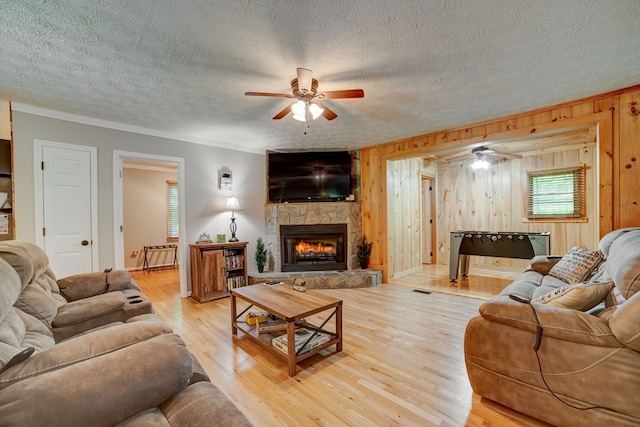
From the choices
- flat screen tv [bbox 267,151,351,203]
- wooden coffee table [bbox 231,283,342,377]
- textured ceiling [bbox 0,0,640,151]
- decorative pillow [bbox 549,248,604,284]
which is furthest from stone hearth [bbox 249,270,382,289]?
textured ceiling [bbox 0,0,640,151]

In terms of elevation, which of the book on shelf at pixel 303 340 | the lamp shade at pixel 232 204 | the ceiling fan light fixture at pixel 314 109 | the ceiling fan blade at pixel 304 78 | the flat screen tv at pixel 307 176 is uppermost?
the ceiling fan blade at pixel 304 78

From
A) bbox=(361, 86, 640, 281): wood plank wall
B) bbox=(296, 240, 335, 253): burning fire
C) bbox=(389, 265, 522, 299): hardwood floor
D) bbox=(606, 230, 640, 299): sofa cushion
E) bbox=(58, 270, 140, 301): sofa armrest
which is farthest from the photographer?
bbox=(296, 240, 335, 253): burning fire

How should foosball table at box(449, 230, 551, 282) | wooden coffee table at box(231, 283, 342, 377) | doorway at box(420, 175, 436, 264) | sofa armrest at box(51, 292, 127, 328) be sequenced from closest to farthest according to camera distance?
sofa armrest at box(51, 292, 127, 328), wooden coffee table at box(231, 283, 342, 377), foosball table at box(449, 230, 551, 282), doorway at box(420, 175, 436, 264)

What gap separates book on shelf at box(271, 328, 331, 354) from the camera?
86.0 inches

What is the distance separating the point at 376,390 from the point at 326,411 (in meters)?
0.39

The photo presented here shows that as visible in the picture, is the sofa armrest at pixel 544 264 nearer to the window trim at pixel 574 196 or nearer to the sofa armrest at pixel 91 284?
the window trim at pixel 574 196

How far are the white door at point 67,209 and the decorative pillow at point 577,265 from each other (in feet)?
17.6

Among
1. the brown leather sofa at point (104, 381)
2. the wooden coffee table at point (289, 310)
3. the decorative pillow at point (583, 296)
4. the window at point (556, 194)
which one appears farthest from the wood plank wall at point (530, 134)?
the brown leather sofa at point (104, 381)

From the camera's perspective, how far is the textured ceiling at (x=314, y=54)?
1.65m

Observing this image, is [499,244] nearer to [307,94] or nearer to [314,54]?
[307,94]

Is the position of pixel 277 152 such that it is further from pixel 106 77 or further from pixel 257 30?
pixel 257 30

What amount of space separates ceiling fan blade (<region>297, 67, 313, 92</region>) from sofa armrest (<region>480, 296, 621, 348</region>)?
2.06 m

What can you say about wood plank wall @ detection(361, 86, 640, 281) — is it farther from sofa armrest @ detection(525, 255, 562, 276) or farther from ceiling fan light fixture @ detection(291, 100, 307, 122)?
ceiling fan light fixture @ detection(291, 100, 307, 122)

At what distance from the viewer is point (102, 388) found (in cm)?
83
